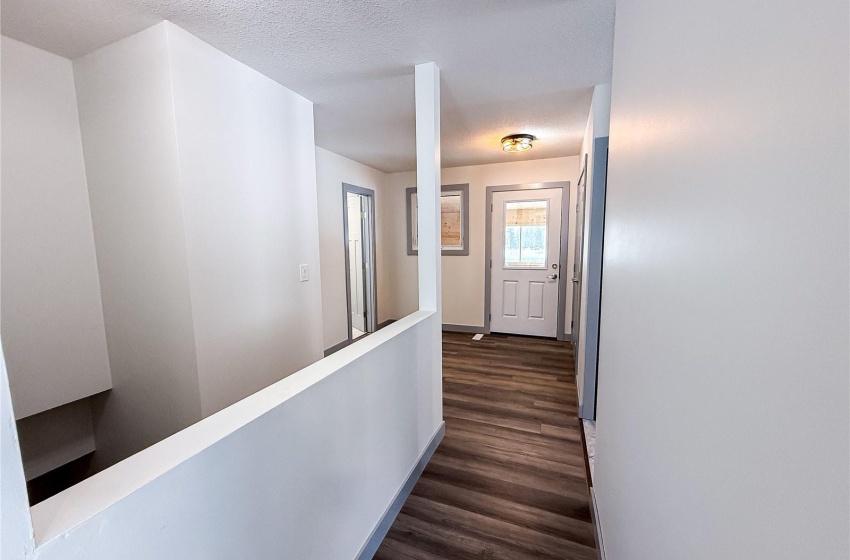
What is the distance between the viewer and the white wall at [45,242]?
5.16 ft

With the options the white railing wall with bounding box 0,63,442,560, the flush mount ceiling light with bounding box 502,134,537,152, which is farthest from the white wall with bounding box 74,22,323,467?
the flush mount ceiling light with bounding box 502,134,537,152

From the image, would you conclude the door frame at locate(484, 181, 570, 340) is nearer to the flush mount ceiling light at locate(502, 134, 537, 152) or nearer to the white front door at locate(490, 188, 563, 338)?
the white front door at locate(490, 188, 563, 338)

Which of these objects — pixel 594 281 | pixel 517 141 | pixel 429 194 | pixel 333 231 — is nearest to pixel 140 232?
pixel 429 194

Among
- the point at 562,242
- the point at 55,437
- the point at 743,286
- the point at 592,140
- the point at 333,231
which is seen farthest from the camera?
the point at 562,242

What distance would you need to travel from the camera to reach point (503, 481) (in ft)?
6.17

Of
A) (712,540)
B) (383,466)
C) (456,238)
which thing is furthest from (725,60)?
(456,238)

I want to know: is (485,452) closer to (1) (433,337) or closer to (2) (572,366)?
(1) (433,337)

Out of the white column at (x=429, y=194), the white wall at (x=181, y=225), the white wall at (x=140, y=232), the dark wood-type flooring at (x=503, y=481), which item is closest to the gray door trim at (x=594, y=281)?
the dark wood-type flooring at (x=503, y=481)

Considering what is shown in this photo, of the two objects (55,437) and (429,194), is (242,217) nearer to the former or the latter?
(429,194)

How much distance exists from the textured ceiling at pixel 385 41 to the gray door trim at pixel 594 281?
2.13 ft

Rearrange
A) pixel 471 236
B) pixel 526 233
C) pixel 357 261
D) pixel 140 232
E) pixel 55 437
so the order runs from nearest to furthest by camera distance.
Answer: pixel 140 232, pixel 55 437, pixel 526 233, pixel 471 236, pixel 357 261

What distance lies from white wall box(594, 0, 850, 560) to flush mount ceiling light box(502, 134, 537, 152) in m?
2.33

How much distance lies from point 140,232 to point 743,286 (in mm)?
2287

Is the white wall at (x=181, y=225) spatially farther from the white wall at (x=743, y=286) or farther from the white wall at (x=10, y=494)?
the white wall at (x=743, y=286)
